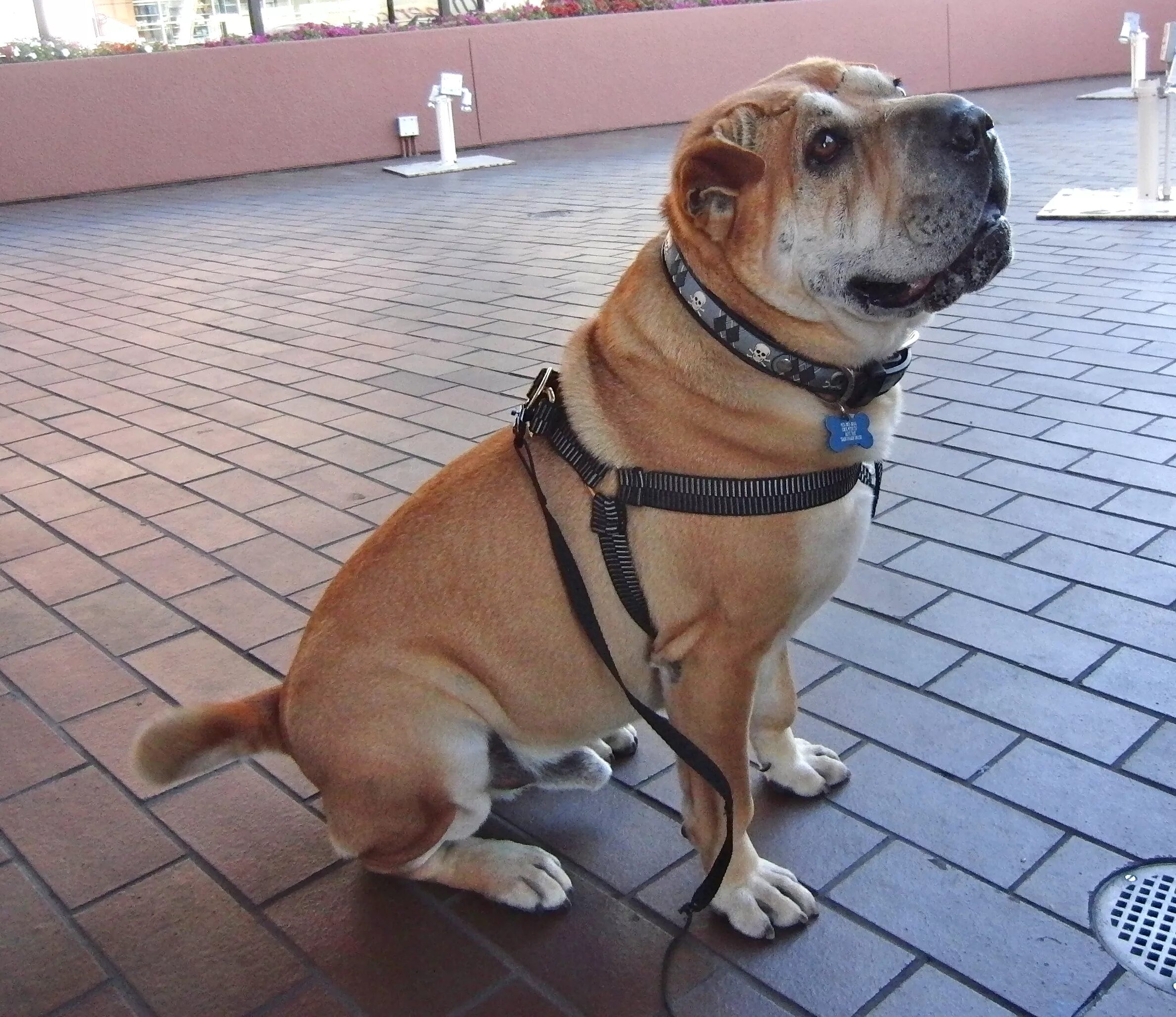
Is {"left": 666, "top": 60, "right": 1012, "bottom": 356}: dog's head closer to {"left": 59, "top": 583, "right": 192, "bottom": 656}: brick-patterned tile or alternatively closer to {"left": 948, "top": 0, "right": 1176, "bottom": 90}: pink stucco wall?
{"left": 59, "top": 583, "right": 192, "bottom": 656}: brick-patterned tile

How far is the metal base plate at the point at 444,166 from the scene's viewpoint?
13.4m

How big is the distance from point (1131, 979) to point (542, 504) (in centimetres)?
138

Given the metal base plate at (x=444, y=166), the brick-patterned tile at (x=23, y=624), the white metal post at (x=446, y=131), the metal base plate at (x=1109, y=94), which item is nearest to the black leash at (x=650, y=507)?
the brick-patterned tile at (x=23, y=624)

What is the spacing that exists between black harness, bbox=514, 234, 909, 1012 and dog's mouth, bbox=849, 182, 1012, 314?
16 cm

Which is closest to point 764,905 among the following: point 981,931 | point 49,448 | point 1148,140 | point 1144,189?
point 981,931

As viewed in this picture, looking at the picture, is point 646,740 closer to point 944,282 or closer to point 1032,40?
point 944,282

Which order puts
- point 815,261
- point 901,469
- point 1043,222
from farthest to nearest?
point 1043,222, point 901,469, point 815,261

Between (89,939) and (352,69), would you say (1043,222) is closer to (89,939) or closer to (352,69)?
(89,939)

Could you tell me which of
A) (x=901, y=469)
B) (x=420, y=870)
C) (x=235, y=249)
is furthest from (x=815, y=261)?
(x=235, y=249)

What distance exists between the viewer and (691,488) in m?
2.12

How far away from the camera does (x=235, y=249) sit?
9648 mm

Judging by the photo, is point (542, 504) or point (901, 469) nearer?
point (542, 504)

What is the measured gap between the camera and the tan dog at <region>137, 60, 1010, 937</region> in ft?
6.61

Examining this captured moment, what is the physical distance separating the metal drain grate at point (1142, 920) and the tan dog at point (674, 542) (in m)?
0.57
